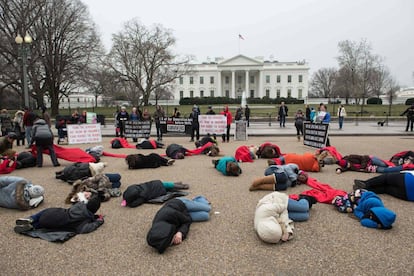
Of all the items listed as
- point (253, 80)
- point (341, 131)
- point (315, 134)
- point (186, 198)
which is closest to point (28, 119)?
point (186, 198)

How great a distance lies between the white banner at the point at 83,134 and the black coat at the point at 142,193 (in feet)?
32.2

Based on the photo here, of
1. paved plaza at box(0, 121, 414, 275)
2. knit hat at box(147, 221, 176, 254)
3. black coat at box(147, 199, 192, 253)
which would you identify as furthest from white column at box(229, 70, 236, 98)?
knit hat at box(147, 221, 176, 254)

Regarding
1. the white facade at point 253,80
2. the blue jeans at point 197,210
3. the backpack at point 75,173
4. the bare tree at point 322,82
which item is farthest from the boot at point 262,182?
the bare tree at point 322,82

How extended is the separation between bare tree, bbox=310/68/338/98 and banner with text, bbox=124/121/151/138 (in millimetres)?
95775

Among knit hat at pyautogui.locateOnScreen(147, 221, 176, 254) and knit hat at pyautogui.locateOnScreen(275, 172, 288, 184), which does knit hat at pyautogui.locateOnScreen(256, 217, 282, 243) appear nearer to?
knit hat at pyautogui.locateOnScreen(147, 221, 176, 254)

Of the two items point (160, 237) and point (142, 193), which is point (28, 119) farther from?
point (160, 237)

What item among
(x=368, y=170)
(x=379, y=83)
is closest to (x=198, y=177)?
(x=368, y=170)

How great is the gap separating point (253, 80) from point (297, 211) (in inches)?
3719

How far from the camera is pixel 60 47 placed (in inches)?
1384

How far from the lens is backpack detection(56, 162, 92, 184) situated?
6691mm

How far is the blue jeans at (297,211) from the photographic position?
457 centimetres

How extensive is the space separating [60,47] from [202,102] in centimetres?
3691

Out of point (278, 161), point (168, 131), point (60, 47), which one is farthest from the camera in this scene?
point (60, 47)

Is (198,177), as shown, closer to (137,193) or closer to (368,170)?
(137,193)
